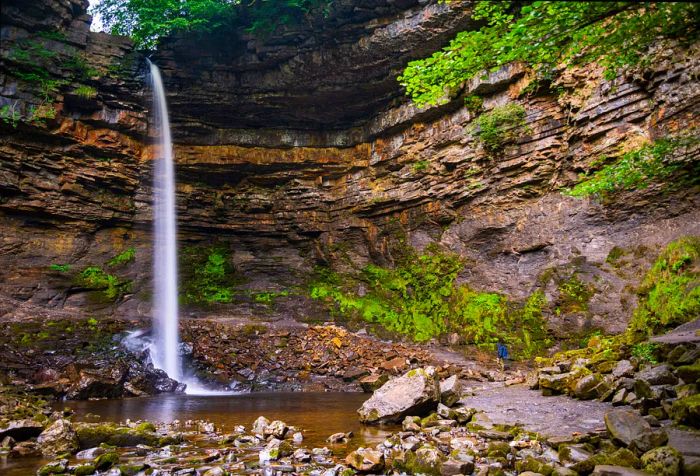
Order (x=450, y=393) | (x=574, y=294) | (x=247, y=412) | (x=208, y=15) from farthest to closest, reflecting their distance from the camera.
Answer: (x=208, y=15) < (x=574, y=294) < (x=247, y=412) < (x=450, y=393)

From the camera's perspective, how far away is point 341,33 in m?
20.8

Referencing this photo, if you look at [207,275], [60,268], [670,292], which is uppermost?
[60,268]

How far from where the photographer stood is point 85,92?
819 inches

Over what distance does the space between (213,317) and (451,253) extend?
38.3ft

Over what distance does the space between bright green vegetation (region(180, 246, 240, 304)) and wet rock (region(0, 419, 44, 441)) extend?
1598cm

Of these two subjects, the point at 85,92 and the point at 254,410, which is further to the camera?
the point at 85,92

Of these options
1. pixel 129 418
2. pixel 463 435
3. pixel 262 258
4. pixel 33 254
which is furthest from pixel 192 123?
pixel 463 435

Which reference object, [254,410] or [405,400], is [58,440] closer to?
[254,410]

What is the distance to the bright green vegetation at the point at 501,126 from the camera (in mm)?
19578

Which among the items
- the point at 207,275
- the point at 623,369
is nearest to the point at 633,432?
the point at 623,369

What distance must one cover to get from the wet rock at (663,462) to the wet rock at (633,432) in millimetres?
421

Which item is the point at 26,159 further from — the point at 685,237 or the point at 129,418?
the point at 685,237

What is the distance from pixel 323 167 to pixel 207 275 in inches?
338

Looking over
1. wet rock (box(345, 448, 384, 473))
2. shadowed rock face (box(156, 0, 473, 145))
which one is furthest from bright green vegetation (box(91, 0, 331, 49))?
wet rock (box(345, 448, 384, 473))
